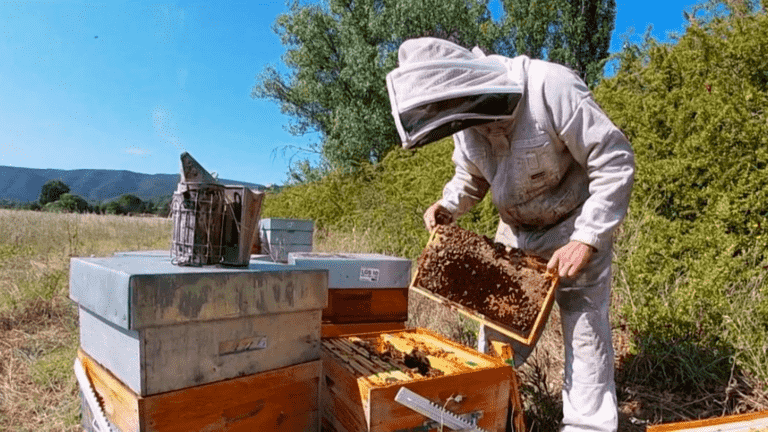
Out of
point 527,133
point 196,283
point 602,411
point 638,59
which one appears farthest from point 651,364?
point 638,59

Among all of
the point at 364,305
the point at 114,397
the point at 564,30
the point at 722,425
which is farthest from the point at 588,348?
the point at 564,30

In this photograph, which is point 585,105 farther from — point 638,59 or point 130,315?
point 638,59

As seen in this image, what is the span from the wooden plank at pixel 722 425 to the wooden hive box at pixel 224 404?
4.36 feet

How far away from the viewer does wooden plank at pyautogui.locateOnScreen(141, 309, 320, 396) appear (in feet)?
5.55

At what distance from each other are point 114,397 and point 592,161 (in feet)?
7.37

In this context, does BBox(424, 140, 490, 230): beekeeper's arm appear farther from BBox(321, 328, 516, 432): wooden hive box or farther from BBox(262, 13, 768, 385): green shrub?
BBox(262, 13, 768, 385): green shrub

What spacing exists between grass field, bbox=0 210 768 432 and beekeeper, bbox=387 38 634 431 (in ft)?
1.54

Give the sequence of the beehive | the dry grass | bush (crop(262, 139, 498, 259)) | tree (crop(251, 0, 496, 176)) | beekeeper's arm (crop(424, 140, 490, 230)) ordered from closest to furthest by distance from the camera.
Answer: the beehive → beekeeper's arm (crop(424, 140, 490, 230)) → the dry grass → bush (crop(262, 139, 498, 259)) → tree (crop(251, 0, 496, 176))

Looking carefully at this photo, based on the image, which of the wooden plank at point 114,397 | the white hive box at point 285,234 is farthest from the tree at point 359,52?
the wooden plank at point 114,397

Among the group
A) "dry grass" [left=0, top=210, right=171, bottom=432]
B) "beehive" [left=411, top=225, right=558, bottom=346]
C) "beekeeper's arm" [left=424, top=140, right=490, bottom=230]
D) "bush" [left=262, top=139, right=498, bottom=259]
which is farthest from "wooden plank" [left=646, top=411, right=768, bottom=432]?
"bush" [left=262, top=139, right=498, bottom=259]

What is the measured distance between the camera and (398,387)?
6.05 feet

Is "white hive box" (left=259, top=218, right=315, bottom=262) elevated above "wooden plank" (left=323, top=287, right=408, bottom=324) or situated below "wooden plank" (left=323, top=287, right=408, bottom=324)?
above

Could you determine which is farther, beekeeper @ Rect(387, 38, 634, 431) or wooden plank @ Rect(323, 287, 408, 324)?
wooden plank @ Rect(323, 287, 408, 324)

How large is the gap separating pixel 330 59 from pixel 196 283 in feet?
56.5
